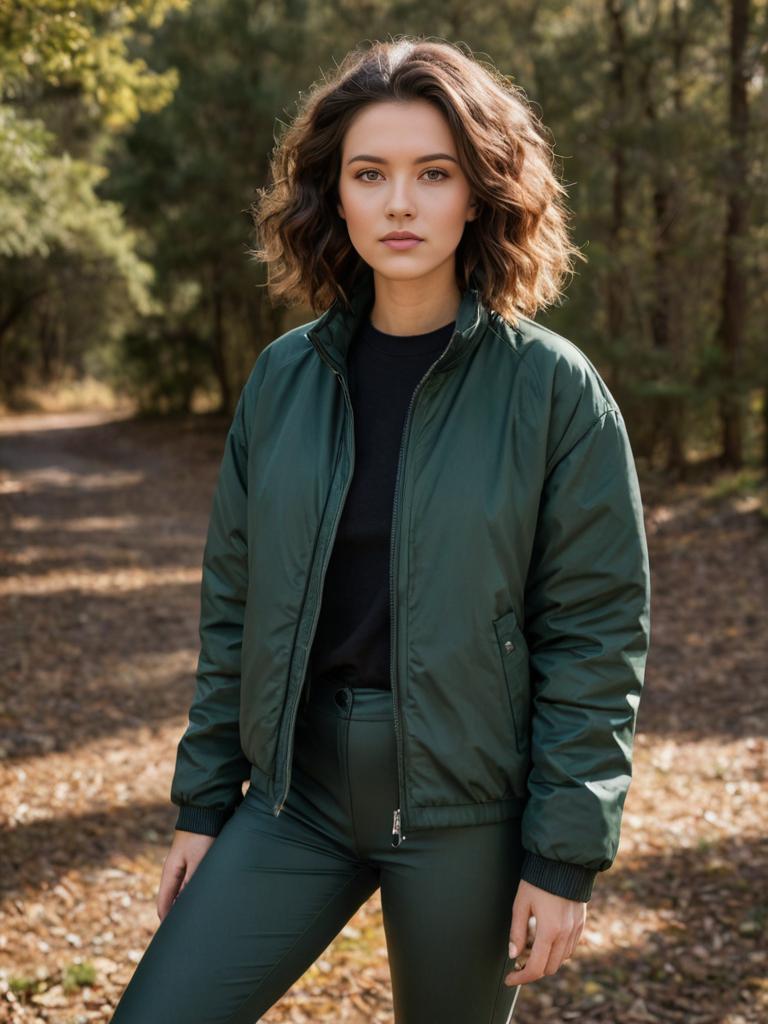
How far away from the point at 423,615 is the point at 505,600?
0.52ft

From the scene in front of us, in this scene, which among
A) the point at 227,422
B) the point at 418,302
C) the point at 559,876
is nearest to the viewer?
the point at 559,876

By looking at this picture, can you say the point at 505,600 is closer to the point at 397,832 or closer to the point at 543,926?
Answer: the point at 397,832

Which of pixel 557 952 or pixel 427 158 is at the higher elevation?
pixel 427 158

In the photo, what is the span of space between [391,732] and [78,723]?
524 centimetres

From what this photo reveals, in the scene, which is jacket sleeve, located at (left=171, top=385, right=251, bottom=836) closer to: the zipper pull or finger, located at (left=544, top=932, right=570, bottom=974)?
the zipper pull

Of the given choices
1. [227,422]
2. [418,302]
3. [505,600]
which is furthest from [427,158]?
[227,422]

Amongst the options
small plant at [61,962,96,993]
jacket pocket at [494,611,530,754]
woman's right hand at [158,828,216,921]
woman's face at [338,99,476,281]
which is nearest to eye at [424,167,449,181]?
woman's face at [338,99,476,281]

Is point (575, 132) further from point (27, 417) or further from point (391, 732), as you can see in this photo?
point (27, 417)

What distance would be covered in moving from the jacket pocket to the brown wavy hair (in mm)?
632

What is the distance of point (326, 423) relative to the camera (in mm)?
2281

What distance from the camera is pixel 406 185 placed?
A: 2199mm

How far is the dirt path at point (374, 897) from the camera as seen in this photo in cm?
409

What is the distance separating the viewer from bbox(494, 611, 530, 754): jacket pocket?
2.09 m

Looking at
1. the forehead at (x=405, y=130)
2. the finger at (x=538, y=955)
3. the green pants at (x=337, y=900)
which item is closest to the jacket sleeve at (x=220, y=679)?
the green pants at (x=337, y=900)
